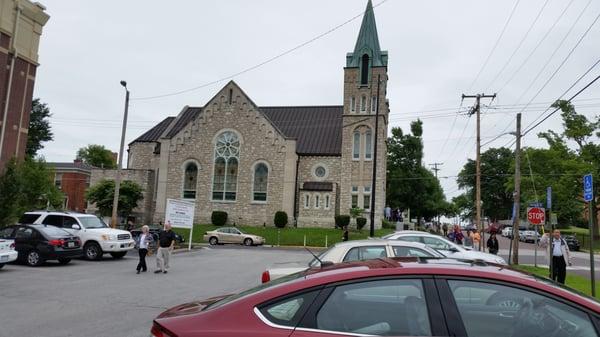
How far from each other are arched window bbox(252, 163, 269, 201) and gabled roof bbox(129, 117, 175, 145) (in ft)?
45.0

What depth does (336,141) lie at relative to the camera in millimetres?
47312

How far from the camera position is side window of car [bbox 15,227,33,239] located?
1672cm

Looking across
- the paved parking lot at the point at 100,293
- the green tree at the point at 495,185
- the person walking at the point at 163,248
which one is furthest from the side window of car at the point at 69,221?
the green tree at the point at 495,185

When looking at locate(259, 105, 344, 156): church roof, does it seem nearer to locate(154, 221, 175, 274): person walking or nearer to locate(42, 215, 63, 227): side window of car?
locate(42, 215, 63, 227): side window of car

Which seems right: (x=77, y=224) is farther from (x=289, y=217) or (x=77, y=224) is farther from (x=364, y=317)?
(x=289, y=217)

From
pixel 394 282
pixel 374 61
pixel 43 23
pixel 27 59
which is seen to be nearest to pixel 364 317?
pixel 394 282

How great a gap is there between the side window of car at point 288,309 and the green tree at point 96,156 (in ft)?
318

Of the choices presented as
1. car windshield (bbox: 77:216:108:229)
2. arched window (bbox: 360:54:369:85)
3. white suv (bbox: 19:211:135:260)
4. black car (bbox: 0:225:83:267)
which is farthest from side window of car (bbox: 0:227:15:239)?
arched window (bbox: 360:54:369:85)

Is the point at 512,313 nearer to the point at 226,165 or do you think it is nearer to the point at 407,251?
the point at 407,251

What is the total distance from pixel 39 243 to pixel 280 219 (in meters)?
27.9

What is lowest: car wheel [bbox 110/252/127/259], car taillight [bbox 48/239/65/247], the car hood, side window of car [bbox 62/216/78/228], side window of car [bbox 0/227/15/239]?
car wheel [bbox 110/252/127/259]

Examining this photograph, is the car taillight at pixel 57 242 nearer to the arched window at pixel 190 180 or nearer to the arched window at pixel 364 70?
the arched window at pixel 190 180

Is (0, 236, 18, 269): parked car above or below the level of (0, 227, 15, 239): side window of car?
below

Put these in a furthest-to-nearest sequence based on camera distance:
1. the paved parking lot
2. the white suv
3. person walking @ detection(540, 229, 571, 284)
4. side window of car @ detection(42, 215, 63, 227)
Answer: side window of car @ detection(42, 215, 63, 227) → the white suv → person walking @ detection(540, 229, 571, 284) → the paved parking lot
